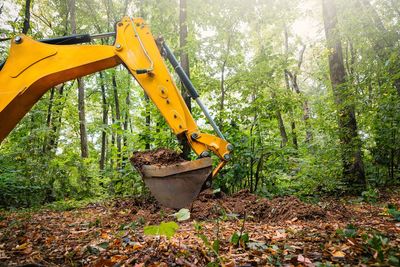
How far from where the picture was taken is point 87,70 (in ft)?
12.7

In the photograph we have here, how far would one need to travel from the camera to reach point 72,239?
2621 millimetres

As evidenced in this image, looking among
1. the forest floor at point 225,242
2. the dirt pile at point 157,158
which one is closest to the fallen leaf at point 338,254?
the forest floor at point 225,242

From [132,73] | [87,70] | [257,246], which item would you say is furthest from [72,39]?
[257,246]

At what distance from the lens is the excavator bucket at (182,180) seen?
397cm

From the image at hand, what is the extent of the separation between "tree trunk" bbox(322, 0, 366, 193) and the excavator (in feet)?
8.29

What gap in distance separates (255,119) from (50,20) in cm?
1270

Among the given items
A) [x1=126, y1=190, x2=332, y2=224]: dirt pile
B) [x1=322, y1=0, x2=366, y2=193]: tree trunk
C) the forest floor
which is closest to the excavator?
[x1=126, y1=190, x2=332, y2=224]: dirt pile

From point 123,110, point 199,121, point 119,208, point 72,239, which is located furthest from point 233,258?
point 123,110

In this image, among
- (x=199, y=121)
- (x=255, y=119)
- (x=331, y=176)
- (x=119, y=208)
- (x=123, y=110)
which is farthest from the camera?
(x=123, y=110)

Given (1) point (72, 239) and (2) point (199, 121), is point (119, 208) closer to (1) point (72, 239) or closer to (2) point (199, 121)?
(1) point (72, 239)

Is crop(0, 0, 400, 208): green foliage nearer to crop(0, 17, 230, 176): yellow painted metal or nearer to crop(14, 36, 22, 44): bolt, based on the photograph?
crop(0, 17, 230, 176): yellow painted metal

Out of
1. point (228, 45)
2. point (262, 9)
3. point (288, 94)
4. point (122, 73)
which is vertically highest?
point (122, 73)

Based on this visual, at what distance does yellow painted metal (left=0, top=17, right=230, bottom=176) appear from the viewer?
3537mm

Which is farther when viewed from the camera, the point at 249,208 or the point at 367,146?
the point at 367,146
